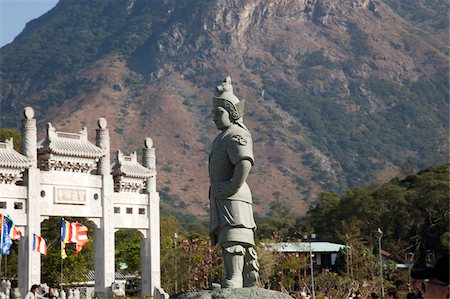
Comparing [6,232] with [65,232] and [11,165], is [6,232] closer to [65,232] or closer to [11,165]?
[11,165]

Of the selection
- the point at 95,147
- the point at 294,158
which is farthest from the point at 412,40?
the point at 95,147

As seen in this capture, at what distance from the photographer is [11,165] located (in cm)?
2767

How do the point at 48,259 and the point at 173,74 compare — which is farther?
the point at 173,74

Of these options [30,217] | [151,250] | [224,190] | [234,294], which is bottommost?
[234,294]

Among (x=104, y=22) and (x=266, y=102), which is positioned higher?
(x=104, y=22)

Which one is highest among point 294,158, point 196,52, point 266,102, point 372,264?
point 196,52

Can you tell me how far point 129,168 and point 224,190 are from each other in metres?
22.2

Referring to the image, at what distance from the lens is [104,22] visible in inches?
6713

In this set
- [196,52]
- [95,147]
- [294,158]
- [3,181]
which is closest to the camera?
[3,181]

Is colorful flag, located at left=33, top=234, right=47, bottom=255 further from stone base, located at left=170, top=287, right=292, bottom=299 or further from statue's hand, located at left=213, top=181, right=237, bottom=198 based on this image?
stone base, located at left=170, top=287, right=292, bottom=299

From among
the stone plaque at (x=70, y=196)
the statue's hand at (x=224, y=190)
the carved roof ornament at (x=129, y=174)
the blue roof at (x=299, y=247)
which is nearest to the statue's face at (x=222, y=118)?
the statue's hand at (x=224, y=190)

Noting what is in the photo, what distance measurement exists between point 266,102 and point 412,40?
3217 cm

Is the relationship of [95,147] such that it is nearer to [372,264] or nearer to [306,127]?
[372,264]

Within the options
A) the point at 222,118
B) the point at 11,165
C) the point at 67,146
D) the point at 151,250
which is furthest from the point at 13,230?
the point at 222,118
